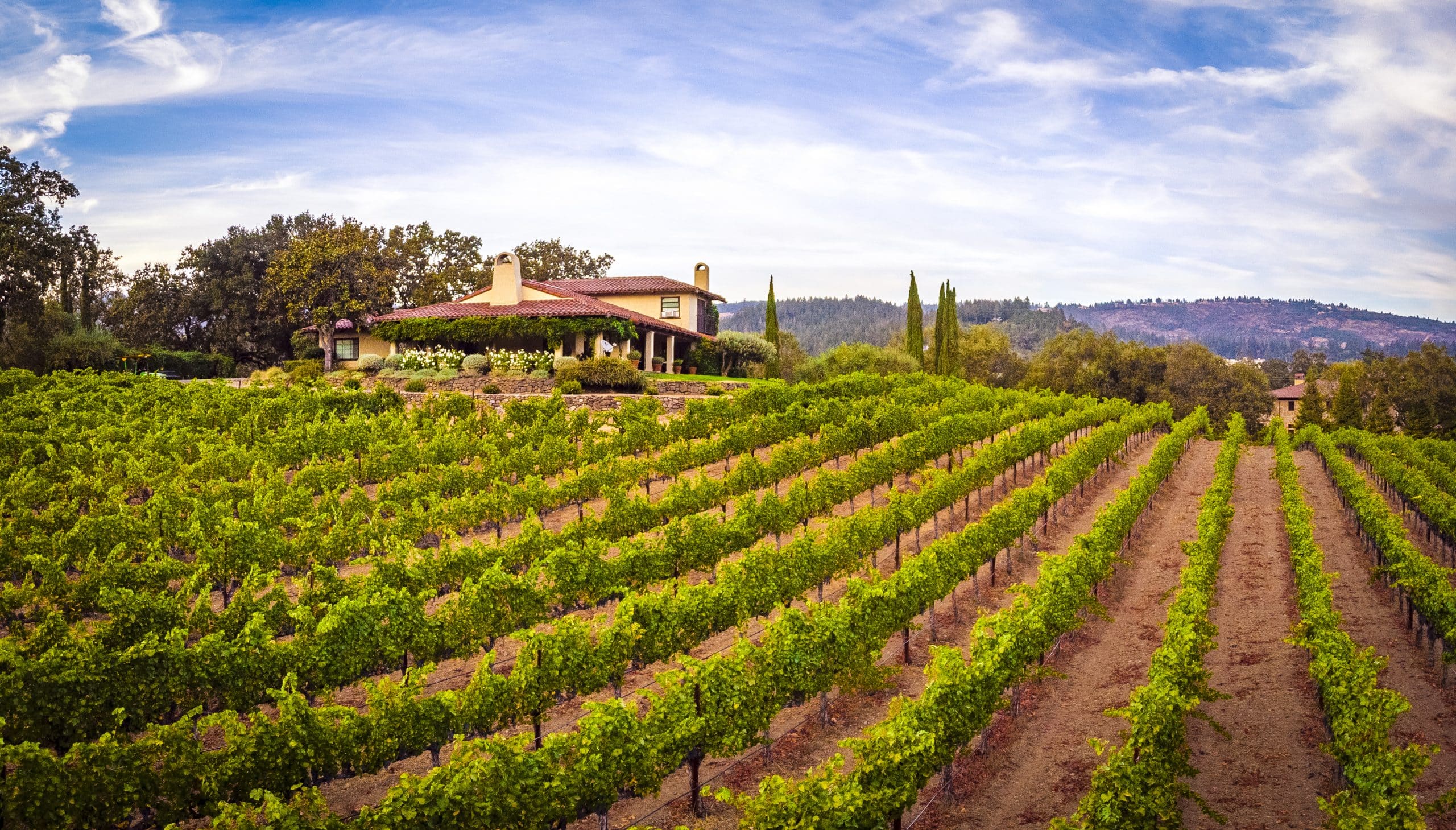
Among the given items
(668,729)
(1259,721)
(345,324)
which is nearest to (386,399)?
(345,324)

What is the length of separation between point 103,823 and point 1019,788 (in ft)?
33.0

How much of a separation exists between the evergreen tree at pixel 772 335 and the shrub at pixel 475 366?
51.4 ft

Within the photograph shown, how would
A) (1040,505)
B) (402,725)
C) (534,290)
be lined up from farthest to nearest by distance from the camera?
1. (534,290)
2. (1040,505)
3. (402,725)

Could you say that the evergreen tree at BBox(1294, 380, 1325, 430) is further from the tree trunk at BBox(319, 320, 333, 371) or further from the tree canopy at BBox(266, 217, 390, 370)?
the tree trunk at BBox(319, 320, 333, 371)

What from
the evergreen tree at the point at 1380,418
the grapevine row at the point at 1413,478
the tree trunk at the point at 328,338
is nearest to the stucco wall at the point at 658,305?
the tree trunk at the point at 328,338

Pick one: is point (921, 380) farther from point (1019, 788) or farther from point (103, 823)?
point (103, 823)

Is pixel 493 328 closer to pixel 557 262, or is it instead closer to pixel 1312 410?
pixel 557 262

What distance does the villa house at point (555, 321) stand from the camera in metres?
43.2

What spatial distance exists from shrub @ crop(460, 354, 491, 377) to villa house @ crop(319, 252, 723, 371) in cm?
332

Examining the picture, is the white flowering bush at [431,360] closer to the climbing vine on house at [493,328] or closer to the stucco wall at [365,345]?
the climbing vine on house at [493,328]

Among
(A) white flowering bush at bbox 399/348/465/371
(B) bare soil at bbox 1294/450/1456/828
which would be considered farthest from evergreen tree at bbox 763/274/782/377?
(B) bare soil at bbox 1294/450/1456/828

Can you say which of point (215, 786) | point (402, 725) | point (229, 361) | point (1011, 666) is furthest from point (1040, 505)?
point (229, 361)

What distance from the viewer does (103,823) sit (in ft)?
27.7

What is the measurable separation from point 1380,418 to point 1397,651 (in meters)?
58.1
